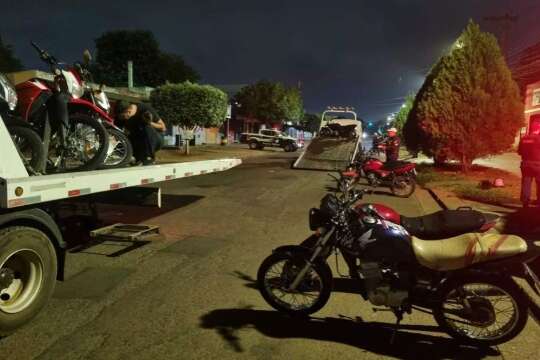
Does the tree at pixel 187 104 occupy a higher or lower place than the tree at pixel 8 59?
lower

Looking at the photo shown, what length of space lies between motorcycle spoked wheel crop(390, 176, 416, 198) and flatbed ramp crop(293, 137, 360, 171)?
5645mm

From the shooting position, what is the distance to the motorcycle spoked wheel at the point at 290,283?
406 cm

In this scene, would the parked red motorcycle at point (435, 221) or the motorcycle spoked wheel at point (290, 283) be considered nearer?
the parked red motorcycle at point (435, 221)

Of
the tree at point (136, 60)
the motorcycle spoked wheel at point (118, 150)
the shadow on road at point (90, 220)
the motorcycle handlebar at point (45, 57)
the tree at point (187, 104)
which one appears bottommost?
the shadow on road at point (90, 220)

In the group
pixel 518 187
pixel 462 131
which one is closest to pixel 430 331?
pixel 518 187

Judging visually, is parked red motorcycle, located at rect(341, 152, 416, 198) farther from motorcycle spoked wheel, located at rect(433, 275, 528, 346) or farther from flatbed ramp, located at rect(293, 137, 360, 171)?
motorcycle spoked wheel, located at rect(433, 275, 528, 346)

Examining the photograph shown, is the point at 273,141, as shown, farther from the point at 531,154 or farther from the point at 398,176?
the point at 531,154

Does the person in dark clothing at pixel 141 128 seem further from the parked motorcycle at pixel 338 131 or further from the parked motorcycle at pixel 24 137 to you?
the parked motorcycle at pixel 338 131

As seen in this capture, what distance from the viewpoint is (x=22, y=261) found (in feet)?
12.2

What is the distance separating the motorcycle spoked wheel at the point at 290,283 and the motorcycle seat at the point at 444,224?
87 centimetres

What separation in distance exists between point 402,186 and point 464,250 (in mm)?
8821

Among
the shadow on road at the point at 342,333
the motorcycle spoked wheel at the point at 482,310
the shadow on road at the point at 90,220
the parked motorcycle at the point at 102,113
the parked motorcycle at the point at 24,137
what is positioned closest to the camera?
the motorcycle spoked wheel at the point at 482,310

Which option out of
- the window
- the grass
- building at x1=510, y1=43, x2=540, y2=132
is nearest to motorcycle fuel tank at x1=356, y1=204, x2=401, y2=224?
the grass

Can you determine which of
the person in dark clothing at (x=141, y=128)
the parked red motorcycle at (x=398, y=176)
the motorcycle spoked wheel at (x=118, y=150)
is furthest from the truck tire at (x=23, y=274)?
the parked red motorcycle at (x=398, y=176)
